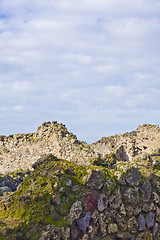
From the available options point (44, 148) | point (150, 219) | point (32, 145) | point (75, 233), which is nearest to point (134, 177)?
point (150, 219)

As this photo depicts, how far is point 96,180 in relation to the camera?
38.9 ft

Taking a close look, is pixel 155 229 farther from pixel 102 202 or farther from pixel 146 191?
pixel 102 202

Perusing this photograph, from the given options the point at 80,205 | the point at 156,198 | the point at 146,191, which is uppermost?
the point at 146,191

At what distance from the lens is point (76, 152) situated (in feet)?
65.2

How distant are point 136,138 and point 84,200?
2348cm

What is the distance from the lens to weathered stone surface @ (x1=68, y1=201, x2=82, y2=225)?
410 inches

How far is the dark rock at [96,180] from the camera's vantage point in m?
11.7

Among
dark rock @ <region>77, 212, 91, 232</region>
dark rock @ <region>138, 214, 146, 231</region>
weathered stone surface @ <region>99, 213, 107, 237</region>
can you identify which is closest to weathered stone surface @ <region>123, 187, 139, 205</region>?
dark rock @ <region>138, 214, 146, 231</region>

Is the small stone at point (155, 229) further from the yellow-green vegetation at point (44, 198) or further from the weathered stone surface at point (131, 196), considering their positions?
the yellow-green vegetation at point (44, 198)

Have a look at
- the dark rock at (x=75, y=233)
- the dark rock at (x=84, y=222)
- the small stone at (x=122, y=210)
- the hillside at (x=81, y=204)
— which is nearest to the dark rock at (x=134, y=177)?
the hillside at (x=81, y=204)

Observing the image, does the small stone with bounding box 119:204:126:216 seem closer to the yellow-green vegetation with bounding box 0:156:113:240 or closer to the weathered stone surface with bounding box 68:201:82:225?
the yellow-green vegetation with bounding box 0:156:113:240

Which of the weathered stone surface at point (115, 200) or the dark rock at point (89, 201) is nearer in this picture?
the dark rock at point (89, 201)

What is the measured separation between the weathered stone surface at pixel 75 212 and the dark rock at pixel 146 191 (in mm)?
3167

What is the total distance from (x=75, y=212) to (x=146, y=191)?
12.1 feet
